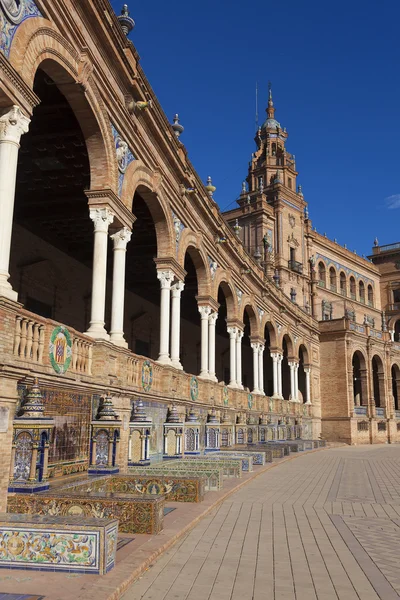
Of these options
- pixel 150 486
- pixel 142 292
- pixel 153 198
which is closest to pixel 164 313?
pixel 153 198

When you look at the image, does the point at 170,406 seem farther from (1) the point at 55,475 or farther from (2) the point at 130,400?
(1) the point at 55,475

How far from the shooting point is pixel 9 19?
26.1ft

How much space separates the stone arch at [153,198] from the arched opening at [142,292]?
1.41m

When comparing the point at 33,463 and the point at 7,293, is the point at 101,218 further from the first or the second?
the point at 33,463

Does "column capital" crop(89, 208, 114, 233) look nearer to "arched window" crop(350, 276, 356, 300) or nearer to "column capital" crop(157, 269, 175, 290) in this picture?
"column capital" crop(157, 269, 175, 290)

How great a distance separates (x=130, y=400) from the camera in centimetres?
1203

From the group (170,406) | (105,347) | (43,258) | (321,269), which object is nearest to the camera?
(105,347)

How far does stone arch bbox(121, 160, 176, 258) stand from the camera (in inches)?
501

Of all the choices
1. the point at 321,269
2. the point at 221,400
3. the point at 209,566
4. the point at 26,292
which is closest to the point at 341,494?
the point at 209,566

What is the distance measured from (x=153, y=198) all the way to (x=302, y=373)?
28577 millimetres

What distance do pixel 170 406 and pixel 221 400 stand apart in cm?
606

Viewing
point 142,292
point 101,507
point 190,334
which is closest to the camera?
point 101,507

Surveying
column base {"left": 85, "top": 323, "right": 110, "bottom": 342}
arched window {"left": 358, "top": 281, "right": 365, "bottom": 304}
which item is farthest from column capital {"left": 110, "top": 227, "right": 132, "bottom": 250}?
arched window {"left": 358, "top": 281, "right": 365, "bottom": 304}

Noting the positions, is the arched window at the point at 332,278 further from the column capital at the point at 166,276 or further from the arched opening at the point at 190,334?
the column capital at the point at 166,276
